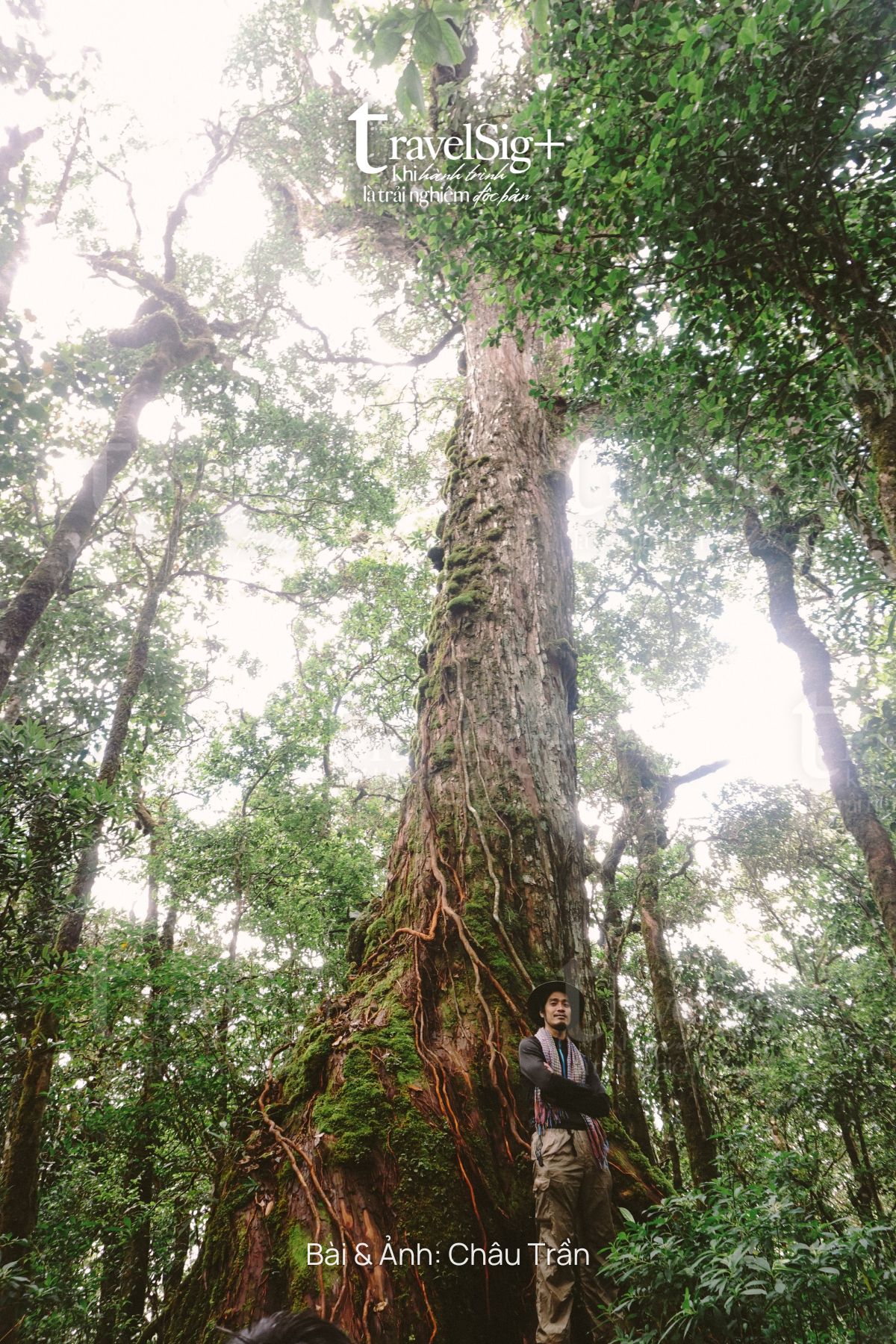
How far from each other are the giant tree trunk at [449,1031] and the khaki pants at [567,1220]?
24 centimetres

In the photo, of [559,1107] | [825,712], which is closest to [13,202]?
[559,1107]

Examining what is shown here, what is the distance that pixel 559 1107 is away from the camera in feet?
9.73

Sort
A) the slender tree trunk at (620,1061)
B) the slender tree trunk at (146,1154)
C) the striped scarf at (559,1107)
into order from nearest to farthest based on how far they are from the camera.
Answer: the striped scarf at (559,1107) → the slender tree trunk at (146,1154) → the slender tree trunk at (620,1061)

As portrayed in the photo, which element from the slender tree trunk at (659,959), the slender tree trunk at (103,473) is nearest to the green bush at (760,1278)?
the slender tree trunk at (659,959)

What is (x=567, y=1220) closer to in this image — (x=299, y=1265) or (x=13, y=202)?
(x=299, y=1265)

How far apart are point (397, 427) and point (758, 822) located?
11030 mm

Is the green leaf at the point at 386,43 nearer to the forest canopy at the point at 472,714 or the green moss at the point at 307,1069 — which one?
the forest canopy at the point at 472,714

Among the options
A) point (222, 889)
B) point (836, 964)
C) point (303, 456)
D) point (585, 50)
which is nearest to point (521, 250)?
point (585, 50)

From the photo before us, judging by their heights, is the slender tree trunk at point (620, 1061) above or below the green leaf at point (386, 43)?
below

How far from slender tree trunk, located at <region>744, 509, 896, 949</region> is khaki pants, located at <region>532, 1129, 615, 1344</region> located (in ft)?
16.6

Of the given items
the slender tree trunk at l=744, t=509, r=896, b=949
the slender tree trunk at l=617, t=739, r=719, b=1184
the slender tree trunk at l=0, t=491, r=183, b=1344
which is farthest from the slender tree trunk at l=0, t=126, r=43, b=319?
the slender tree trunk at l=617, t=739, r=719, b=1184

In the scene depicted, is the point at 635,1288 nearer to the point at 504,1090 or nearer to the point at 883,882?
the point at 504,1090

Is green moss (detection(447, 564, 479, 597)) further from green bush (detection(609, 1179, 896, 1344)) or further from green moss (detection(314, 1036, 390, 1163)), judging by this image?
green bush (detection(609, 1179, 896, 1344))

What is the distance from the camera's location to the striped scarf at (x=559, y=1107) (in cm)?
293
